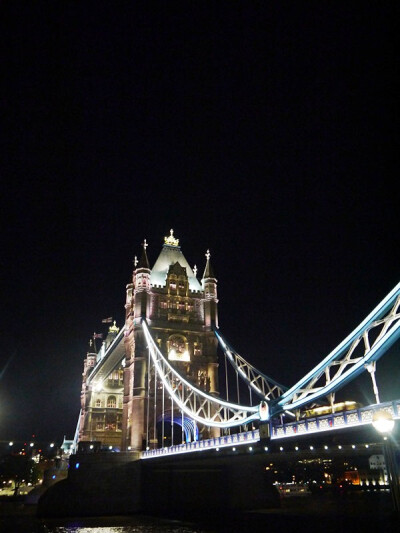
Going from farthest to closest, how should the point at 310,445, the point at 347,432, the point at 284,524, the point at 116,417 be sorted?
the point at 116,417 < the point at 284,524 < the point at 310,445 < the point at 347,432

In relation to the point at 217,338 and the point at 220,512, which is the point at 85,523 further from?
the point at 217,338

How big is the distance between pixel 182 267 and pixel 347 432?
43790mm

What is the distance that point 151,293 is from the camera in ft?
197

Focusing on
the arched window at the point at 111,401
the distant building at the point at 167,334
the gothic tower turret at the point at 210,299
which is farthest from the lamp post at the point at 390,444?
the arched window at the point at 111,401

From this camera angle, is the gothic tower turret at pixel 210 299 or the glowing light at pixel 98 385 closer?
the gothic tower turret at pixel 210 299

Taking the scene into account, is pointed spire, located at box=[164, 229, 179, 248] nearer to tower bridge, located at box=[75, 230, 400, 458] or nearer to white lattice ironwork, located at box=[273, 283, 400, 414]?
tower bridge, located at box=[75, 230, 400, 458]

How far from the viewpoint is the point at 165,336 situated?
5772 centimetres

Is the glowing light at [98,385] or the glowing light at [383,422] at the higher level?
the glowing light at [98,385]

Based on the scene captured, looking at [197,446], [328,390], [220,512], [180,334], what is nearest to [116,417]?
[180,334]

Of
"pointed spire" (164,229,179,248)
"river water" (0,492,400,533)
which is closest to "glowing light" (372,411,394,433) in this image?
"river water" (0,492,400,533)

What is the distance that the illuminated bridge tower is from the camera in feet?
173

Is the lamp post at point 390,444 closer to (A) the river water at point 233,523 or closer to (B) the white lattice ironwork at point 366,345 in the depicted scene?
(B) the white lattice ironwork at point 366,345

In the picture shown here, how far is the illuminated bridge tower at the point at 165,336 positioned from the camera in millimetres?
52719

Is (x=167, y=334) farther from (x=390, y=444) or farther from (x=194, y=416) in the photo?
(x=390, y=444)
